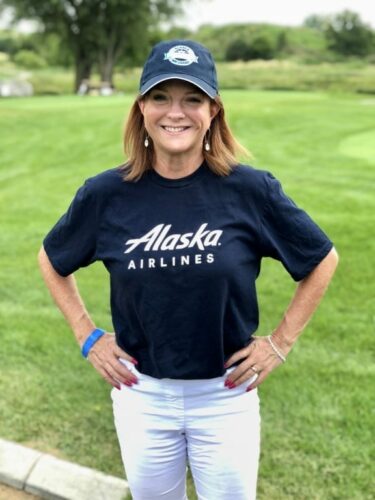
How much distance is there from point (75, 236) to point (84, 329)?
1.46 feet

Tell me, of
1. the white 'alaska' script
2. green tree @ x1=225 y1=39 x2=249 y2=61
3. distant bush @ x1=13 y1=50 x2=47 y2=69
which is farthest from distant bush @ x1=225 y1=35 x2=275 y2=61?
Answer: the white 'alaska' script

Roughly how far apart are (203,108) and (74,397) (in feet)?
8.27

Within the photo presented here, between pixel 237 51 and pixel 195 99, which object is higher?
pixel 195 99

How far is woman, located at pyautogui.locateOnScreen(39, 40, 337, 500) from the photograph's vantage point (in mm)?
1931

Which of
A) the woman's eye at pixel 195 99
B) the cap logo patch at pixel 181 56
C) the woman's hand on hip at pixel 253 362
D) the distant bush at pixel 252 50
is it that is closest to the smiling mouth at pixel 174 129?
the woman's eye at pixel 195 99

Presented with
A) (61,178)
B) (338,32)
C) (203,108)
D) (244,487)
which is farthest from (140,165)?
(338,32)

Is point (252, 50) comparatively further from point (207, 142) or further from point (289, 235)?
point (289, 235)

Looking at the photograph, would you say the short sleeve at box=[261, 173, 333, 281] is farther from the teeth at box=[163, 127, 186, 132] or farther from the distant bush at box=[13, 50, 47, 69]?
the distant bush at box=[13, 50, 47, 69]

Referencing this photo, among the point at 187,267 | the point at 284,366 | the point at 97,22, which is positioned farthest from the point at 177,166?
the point at 97,22

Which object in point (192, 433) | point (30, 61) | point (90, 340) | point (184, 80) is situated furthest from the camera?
point (30, 61)

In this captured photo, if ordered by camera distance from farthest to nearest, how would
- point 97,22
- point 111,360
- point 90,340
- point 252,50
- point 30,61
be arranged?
1. point 252,50
2. point 30,61
3. point 97,22
4. point 90,340
5. point 111,360

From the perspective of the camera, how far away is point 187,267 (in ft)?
6.33

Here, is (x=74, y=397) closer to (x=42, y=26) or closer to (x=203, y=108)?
(x=203, y=108)

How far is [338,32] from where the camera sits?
→ 74.9m
